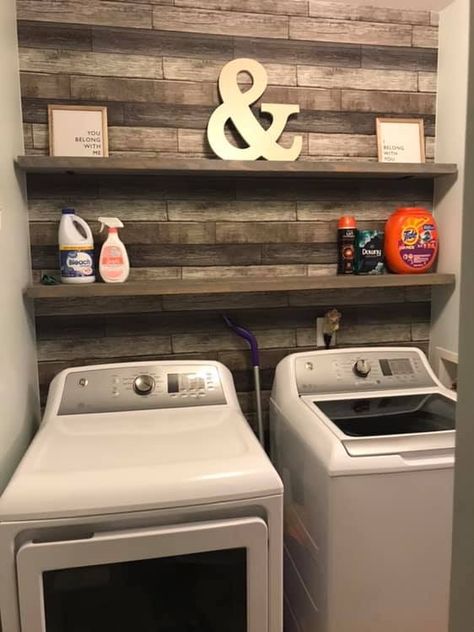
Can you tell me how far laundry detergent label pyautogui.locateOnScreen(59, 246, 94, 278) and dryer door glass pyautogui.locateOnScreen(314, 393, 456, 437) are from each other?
3.14 feet

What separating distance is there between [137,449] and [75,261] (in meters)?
0.78

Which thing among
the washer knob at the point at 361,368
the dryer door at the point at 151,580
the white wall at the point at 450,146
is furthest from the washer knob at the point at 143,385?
the white wall at the point at 450,146

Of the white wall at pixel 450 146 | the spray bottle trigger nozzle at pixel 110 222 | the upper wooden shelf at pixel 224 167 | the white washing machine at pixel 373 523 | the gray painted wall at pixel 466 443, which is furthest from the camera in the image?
the white wall at pixel 450 146

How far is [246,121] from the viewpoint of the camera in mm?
2047

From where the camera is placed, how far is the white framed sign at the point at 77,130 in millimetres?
1959

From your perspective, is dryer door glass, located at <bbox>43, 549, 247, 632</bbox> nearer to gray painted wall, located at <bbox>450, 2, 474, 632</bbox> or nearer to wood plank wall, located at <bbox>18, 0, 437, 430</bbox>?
gray painted wall, located at <bbox>450, 2, 474, 632</bbox>

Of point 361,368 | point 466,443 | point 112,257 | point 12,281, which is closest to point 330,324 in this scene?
point 361,368

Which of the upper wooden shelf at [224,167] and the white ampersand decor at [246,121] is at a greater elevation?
the white ampersand decor at [246,121]

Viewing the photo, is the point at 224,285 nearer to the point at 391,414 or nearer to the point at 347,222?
the point at 347,222

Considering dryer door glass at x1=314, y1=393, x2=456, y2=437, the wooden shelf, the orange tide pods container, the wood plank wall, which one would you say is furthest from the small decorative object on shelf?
dryer door glass at x1=314, y1=393, x2=456, y2=437

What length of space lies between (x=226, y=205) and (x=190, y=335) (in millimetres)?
551

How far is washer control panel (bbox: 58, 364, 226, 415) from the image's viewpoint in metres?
1.85

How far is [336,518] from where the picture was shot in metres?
1.46

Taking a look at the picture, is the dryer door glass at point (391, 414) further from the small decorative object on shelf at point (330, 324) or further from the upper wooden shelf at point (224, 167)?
the upper wooden shelf at point (224, 167)
